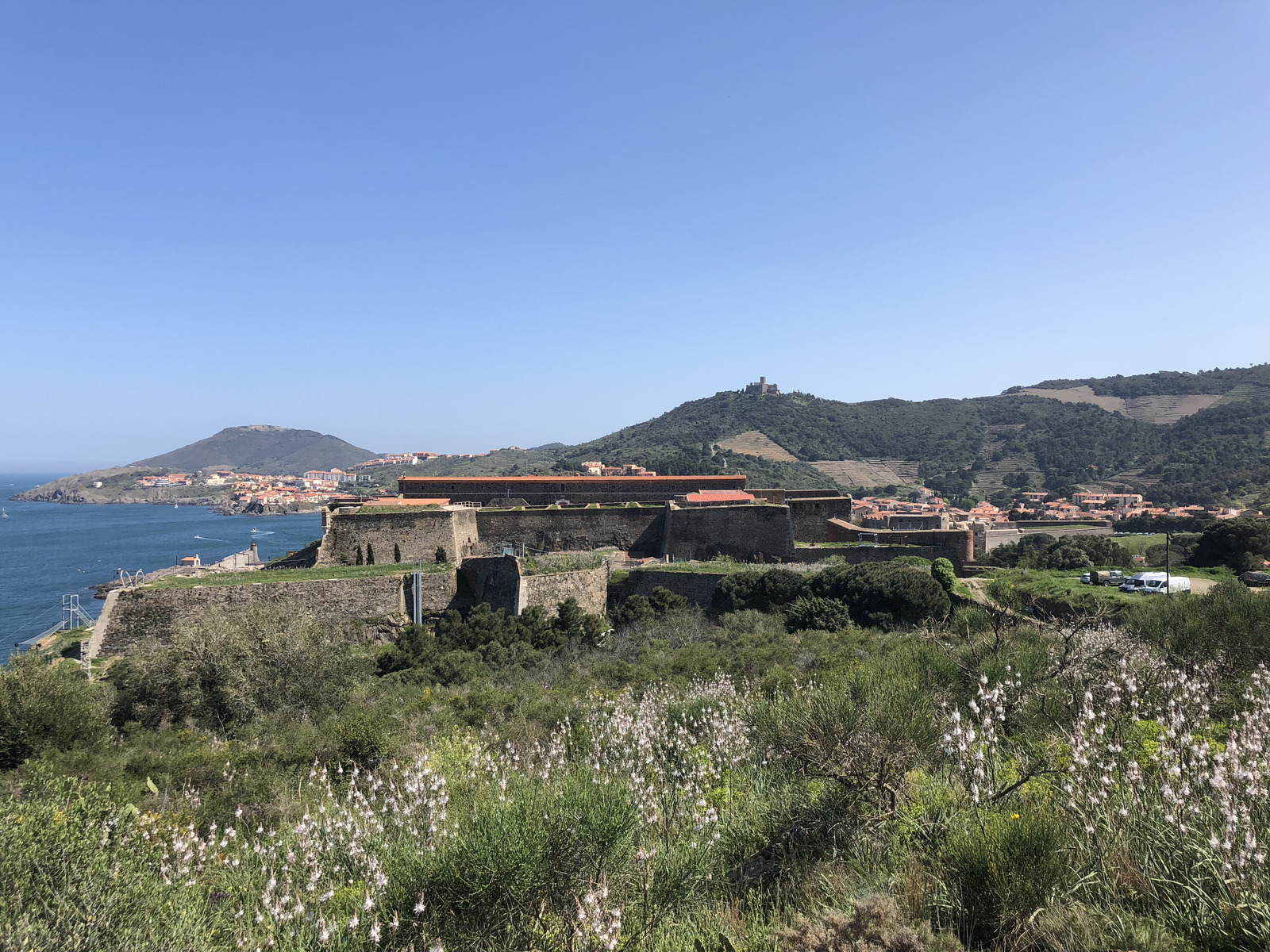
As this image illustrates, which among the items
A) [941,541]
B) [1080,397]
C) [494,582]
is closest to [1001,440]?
[1080,397]

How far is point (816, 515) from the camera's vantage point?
29.8 m

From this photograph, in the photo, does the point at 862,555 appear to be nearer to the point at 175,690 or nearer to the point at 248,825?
the point at 175,690

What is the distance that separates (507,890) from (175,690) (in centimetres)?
1210

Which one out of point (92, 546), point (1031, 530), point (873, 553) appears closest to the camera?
point (873, 553)

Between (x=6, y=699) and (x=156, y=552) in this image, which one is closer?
(x=6, y=699)

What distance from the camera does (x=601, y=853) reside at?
3668 mm

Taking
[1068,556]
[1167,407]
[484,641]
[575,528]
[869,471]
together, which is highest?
[1167,407]

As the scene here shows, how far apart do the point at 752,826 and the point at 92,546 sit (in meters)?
71.3

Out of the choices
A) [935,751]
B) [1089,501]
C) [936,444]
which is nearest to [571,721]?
[935,751]

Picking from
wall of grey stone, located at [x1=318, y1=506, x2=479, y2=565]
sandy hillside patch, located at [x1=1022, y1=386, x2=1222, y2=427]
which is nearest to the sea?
wall of grey stone, located at [x1=318, y1=506, x2=479, y2=565]

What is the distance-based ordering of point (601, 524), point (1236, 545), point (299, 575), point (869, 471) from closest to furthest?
point (299, 575) < point (1236, 545) < point (601, 524) < point (869, 471)

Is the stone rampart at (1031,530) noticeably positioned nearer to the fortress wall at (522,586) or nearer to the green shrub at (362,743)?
the fortress wall at (522,586)

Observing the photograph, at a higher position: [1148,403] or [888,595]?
[1148,403]

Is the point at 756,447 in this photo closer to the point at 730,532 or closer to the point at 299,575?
the point at 730,532
